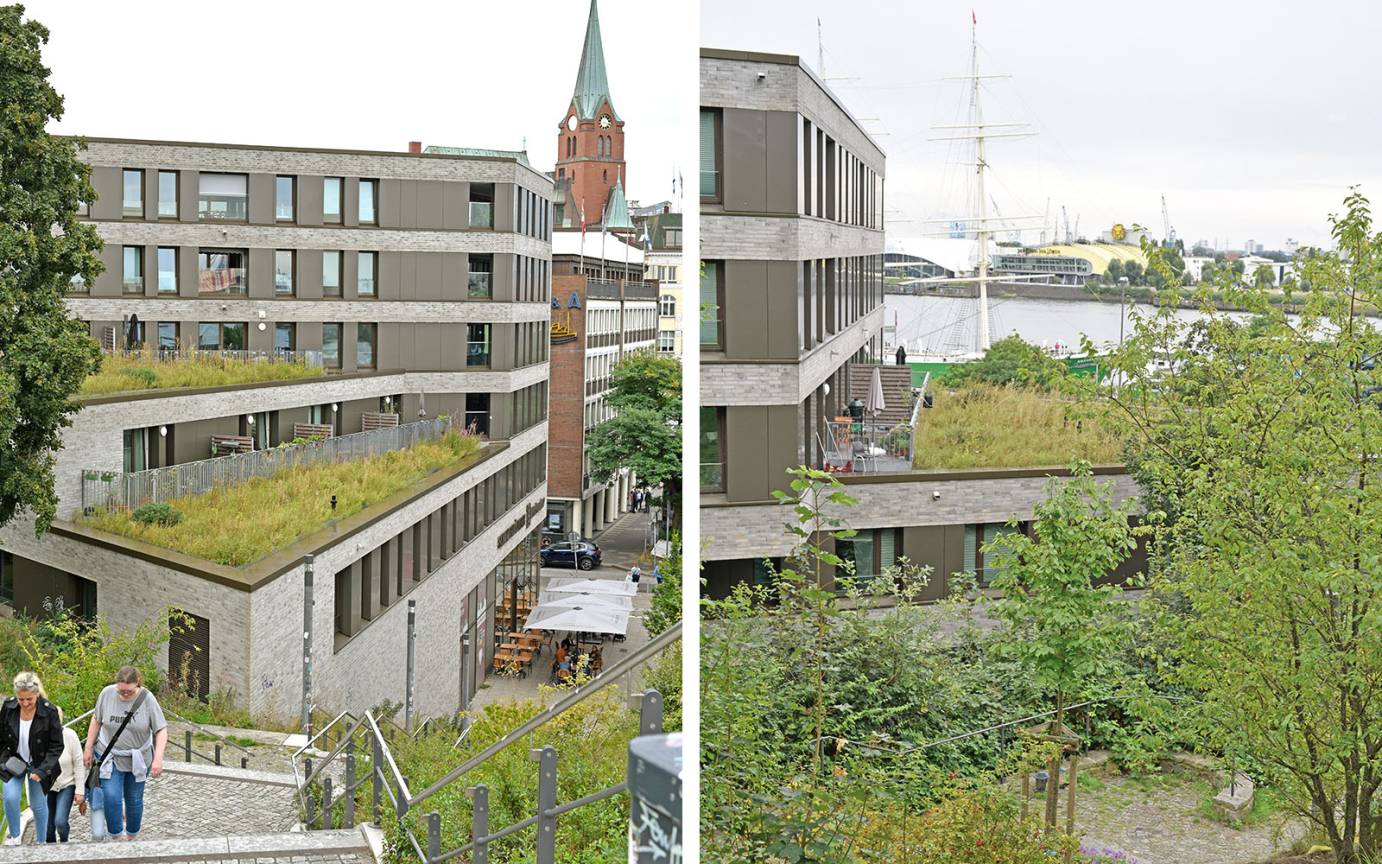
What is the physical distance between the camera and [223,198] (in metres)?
15.1

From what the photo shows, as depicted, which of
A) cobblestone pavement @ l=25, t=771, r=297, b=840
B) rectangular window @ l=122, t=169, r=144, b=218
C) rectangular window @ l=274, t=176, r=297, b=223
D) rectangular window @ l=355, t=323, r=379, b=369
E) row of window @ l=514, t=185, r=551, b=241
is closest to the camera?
cobblestone pavement @ l=25, t=771, r=297, b=840

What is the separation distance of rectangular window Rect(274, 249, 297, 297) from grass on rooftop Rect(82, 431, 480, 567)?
2630 millimetres

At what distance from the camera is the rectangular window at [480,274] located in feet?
57.1

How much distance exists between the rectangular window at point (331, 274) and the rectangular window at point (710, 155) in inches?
523

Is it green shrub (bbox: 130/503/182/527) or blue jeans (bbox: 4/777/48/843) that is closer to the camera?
blue jeans (bbox: 4/777/48/843)

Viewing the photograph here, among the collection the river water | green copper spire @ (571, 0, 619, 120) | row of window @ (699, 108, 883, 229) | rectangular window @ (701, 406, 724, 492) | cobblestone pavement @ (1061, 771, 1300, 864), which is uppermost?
green copper spire @ (571, 0, 619, 120)

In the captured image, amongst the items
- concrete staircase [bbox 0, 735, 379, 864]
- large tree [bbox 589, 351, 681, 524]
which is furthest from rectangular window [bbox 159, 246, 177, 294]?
large tree [bbox 589, 351, 681, 524]

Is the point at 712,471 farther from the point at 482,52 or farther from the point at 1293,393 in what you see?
the point at 482,52

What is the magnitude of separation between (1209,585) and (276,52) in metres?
14.8

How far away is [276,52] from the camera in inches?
615

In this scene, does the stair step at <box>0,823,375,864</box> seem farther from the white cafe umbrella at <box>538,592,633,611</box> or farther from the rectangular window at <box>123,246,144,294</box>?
the rectangular window at <box>123,246,144,294</box>

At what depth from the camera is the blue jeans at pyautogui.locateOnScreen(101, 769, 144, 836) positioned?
4.43 metres

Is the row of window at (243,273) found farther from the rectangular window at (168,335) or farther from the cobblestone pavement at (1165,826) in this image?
the cobblestone pavement at (1165,826)

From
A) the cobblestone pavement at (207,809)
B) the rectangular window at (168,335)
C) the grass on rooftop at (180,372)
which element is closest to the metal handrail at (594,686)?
the cobblestone pavement at (207,809)
